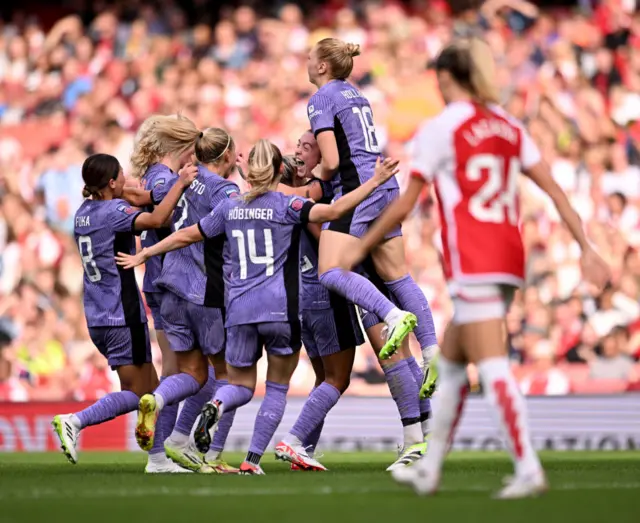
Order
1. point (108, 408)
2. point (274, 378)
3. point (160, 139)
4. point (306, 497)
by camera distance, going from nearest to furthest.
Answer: point (306, 497) → point (274, 378) → point (108, 408) → point (160, 139)

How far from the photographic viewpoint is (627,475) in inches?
289

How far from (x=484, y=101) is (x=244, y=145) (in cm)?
1122

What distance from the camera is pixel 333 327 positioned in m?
8.62

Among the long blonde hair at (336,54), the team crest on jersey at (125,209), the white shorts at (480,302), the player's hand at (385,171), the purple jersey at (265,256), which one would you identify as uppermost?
the long blonde hair at (336,54)

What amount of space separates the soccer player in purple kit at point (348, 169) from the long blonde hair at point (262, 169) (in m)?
0.39

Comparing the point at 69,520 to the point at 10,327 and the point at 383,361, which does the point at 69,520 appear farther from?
the point at 10,327

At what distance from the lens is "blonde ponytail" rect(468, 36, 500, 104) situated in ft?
18.5

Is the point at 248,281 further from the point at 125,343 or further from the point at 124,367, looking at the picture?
the point at 124,367

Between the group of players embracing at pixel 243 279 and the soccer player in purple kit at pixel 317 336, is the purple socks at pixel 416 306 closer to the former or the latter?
the group of players embracing at pixel 243 279

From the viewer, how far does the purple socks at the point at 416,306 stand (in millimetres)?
8328

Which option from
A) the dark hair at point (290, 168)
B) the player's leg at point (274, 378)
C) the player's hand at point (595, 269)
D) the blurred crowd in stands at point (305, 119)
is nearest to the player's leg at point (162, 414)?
the player's leg at point (274, 378)

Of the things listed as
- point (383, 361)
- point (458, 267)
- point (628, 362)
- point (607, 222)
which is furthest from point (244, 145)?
point (458, 267)

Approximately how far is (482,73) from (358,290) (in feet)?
8.00

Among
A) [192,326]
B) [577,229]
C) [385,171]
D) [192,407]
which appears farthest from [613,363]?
[577,229]
